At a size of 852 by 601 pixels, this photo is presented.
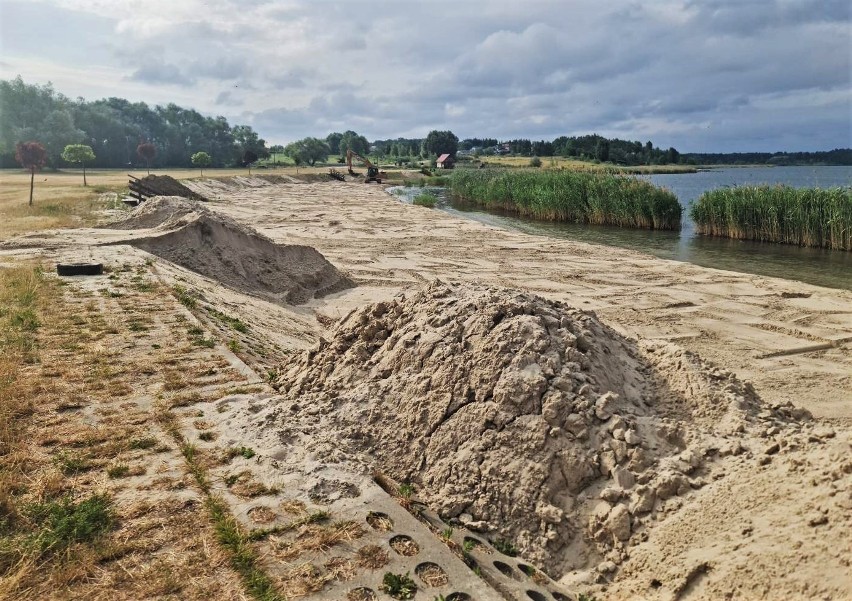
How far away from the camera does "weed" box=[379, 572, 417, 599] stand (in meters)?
3.23

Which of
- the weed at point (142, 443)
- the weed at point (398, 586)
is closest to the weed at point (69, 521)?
the weed at point (142, 443)

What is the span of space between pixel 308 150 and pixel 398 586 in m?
92.4

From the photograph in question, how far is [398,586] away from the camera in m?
3.28

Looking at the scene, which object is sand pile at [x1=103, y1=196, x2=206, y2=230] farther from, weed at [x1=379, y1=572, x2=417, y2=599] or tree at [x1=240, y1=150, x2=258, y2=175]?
tree at [x1=240, y1=150, x2=258, y2=175]

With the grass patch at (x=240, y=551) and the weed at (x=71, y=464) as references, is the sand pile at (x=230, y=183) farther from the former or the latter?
the grass patch at (x=240, y=551)

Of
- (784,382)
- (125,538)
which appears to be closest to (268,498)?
(125,538)

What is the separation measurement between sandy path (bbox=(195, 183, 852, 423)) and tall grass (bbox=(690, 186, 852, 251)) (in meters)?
6.64

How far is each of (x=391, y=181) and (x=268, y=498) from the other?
63.6 m

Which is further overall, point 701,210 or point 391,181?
point 391,181

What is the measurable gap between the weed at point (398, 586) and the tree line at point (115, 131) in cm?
4950

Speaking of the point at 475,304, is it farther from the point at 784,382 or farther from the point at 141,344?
the point at 784,382

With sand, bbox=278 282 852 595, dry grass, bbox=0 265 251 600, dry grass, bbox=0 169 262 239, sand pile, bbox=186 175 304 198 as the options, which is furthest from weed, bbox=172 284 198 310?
sand pile, bbox=186 175 304 198

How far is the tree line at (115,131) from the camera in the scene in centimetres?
5856

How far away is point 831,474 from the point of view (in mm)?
3307
